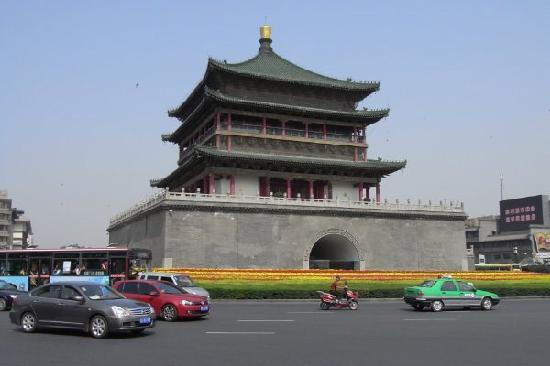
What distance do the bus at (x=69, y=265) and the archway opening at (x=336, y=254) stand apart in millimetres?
20007

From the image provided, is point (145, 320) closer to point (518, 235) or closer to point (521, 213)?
point (518, 235)

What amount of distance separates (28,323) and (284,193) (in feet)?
111

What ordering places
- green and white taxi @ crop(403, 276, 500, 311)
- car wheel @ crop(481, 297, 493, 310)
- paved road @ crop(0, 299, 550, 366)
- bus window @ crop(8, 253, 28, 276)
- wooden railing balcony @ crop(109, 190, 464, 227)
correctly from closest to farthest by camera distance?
paved road @ crop(0, 299, 550, 366) → green and white taxi @ crop(403, 276, 500, 311) → car wheel @ crop(481, 297, 493, 310) → bus window @ crop(8, 253, 28, 276) → wooden railing balcony @ crop(109, 190, 464, 227)

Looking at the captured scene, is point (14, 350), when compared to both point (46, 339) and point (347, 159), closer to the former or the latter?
point (46, 339)

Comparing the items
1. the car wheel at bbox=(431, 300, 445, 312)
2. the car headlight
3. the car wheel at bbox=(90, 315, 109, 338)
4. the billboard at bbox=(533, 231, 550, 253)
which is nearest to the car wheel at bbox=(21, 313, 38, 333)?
the car wheel at bbox=(90, 315, 109, 338)

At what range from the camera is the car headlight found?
1378 centimetres

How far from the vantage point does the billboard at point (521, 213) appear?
261 feet

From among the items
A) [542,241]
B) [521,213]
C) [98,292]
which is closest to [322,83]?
[98,292]

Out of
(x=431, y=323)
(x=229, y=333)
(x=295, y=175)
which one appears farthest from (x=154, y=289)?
(x=295, y=175)

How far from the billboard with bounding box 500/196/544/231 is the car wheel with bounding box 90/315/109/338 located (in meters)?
76.4

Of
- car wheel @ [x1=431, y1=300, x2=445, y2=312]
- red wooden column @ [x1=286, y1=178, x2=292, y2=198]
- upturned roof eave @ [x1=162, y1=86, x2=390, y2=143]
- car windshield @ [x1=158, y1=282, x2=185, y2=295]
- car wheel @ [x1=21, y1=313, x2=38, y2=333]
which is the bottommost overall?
car wheel @ [x1=431, y1=300, x2=445, y2=312]

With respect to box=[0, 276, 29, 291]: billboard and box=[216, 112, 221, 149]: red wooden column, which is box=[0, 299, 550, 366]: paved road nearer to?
box=[0, 276, 29, 291]: billboard

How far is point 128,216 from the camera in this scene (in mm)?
52500

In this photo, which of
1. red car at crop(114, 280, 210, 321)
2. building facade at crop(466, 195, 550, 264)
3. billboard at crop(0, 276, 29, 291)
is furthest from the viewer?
building facade at crop(466, 195, 550, 264)
